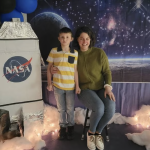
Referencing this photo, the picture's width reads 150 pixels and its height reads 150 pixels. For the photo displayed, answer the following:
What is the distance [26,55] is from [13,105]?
567 millimetres

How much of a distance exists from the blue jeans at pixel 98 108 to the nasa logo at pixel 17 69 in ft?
2.18

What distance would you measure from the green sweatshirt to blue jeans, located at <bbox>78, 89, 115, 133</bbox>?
0.10 m

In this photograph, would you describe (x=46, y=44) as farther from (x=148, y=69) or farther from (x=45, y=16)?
(x=148, y=69)

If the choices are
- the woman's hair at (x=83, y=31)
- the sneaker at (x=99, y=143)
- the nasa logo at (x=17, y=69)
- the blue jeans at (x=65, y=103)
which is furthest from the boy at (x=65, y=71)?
the sneaker at (x=99, y=143)

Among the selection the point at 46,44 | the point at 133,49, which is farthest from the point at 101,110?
the point at 46,44

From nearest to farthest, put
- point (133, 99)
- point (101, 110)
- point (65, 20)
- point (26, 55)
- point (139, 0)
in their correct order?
point (101, 110), point (26, 55), point (139, 0), point (65, 20), point (133, 99)

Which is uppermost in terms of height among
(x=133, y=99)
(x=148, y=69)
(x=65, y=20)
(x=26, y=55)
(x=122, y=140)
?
(x=65, y=20)

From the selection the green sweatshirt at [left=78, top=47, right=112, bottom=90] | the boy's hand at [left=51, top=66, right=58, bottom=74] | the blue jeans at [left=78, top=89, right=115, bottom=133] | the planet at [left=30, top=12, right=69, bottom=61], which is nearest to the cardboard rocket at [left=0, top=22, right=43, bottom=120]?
the boy's hand at [left=51, top=66, right=58, bottom=74]

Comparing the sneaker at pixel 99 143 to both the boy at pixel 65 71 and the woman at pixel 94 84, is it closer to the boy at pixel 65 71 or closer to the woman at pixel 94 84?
the woman at pixel 94 84

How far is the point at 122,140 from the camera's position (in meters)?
1.85

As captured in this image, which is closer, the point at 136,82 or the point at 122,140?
the point at 122,140

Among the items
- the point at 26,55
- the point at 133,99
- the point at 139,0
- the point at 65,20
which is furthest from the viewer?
the point at 133,99

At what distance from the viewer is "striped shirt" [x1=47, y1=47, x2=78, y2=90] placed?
5.53 ft

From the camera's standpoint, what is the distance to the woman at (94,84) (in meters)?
1.64
